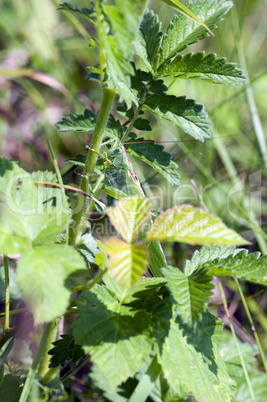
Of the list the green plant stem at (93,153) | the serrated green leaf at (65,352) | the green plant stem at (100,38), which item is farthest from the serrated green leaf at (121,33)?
the serrated green leaf at (65,352)

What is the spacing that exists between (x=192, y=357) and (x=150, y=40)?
0.92 meters

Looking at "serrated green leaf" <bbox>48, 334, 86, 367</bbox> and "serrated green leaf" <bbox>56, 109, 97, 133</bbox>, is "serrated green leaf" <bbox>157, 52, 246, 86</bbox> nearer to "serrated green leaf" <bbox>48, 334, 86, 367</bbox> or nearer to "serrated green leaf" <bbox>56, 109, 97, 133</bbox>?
"serrated green leaf" <bbox>56, 109, 97, 133</bbox>

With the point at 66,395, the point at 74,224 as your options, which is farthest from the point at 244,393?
the point at 74,224

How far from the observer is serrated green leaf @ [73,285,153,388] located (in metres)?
0.78

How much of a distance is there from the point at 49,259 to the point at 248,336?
1428 millimetres

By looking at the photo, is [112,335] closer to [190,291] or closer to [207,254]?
[190,291]

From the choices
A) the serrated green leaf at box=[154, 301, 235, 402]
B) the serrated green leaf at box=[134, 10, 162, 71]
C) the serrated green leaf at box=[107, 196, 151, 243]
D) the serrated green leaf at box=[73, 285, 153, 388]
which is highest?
the serrated green leaf at box=[134, 10, 162, 71]

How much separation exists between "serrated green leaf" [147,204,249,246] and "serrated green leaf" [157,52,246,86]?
0.47 meters

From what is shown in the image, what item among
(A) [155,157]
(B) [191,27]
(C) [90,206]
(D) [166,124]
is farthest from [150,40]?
(D) [166,124]

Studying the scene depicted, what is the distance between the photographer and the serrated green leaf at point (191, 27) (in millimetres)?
1104

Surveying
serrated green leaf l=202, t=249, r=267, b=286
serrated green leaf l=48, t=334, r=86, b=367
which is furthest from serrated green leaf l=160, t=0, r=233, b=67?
serrated green leaf l=48, t=334, r=86, b=367

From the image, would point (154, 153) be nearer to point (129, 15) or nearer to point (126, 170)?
point (126, 170)

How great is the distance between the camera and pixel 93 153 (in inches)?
40.5

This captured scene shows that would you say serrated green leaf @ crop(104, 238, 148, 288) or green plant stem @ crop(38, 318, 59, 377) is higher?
serrated green leaf @ crop(104, 238, 148, 288)
